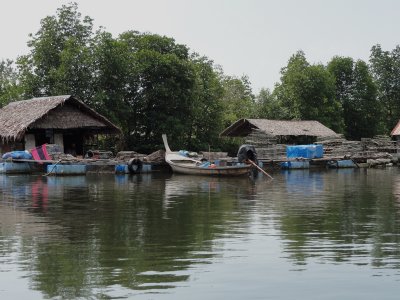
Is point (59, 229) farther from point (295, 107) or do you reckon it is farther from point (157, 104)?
point (295, 107)

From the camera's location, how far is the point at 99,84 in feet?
127

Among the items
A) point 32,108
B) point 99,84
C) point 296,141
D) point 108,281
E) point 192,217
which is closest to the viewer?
point 108,281

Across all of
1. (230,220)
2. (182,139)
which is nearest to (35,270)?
(230,220)

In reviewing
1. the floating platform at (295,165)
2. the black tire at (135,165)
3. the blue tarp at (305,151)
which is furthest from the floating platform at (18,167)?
the blue tarp at (305,151)

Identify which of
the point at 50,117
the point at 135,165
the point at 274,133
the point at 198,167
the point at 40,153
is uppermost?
the point at 50,117

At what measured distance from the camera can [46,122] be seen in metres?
33.8

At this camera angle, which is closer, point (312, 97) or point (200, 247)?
point (200, 247)

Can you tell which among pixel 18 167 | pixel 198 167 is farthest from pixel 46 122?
pixel 198 167

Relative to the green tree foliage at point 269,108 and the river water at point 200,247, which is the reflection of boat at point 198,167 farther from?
the green tree foliage at point 269,108

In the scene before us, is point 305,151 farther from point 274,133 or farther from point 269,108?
point 269,108

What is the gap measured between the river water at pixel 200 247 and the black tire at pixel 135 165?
1326 cm

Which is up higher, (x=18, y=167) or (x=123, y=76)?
(x=123, y=76)

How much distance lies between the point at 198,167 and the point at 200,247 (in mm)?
20435

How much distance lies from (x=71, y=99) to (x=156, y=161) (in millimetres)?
6114
